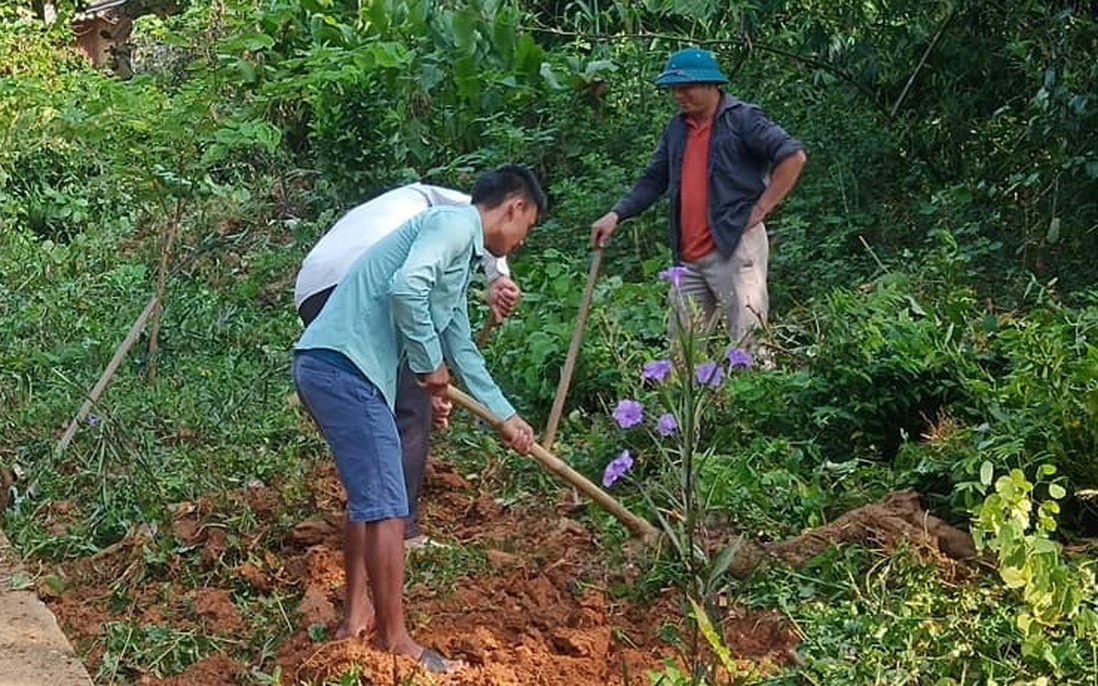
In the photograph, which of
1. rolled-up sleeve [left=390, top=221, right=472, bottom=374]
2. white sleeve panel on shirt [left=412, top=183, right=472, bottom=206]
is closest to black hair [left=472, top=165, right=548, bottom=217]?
rolled-up sleeve [left=390, top=221, right=472, bottom=374]

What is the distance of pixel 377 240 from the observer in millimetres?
4652

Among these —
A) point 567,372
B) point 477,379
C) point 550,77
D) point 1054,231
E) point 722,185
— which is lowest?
point 550,77

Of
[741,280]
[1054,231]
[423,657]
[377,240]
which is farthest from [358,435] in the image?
[1054,231]

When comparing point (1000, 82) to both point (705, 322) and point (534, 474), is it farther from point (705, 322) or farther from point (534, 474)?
point (534, 474)

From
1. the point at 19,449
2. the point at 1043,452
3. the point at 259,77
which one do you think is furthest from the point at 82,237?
the point at 1043,452

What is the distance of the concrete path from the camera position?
411 centimetres

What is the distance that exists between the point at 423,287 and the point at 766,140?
256cm

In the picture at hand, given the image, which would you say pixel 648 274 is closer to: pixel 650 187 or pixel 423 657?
pixel 650 187

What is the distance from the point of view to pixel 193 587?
490cm

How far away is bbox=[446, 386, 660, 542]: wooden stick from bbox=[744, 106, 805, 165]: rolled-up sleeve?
1945 millimetres

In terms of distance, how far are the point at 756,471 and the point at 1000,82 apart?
4.07 metres

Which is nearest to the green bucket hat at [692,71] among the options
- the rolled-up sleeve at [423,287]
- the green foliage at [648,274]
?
the green foliage at [648,274]

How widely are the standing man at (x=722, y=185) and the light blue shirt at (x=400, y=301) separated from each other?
212cm

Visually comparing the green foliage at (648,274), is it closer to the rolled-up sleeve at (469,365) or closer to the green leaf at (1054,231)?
the green leaf at (1054,231)
